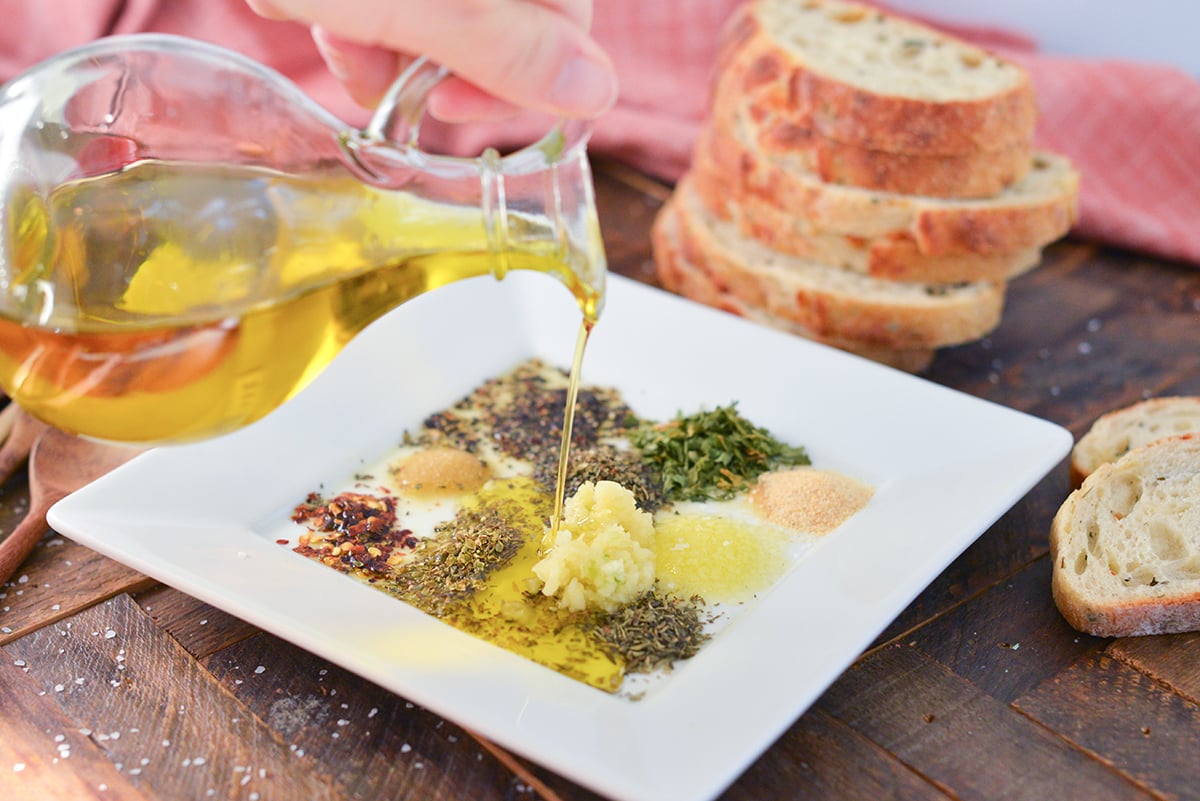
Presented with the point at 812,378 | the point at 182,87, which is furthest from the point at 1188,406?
the point at 182,87

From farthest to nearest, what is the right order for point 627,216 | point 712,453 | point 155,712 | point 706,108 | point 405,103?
point 706,108 < point 627,216 < point 712,453 < point 155,712 < point 405,103

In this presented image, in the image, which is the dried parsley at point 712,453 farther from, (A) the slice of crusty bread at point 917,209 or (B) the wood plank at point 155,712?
(B) the wood plank at point 155,712

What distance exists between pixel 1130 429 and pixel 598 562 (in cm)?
125

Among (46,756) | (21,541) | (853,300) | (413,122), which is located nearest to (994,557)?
(853,300)

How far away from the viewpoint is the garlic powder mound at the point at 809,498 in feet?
7.03

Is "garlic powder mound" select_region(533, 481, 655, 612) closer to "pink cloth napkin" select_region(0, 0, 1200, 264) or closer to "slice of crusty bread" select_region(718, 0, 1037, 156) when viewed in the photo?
"slice of crusty bread" select_region(718, 0, 1037, 156)

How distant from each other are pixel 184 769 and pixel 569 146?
1.06 metres

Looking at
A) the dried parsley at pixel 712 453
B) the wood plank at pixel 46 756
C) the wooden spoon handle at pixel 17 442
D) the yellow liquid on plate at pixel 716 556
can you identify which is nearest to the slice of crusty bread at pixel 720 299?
the dried parsley at pixel 712 453

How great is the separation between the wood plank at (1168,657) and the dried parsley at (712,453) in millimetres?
694

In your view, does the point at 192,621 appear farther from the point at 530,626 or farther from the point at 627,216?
the point at 627,216

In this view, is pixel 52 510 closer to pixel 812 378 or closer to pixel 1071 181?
pixel 812 378

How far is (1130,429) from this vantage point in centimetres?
243

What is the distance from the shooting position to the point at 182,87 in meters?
1.61

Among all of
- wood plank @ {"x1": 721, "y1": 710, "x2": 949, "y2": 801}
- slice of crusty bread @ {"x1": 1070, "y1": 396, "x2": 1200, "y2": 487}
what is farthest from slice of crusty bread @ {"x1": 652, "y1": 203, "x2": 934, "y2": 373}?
wood plank @ {"x1": 721, "y1": 710, "x2": 949, "y2": 801}
